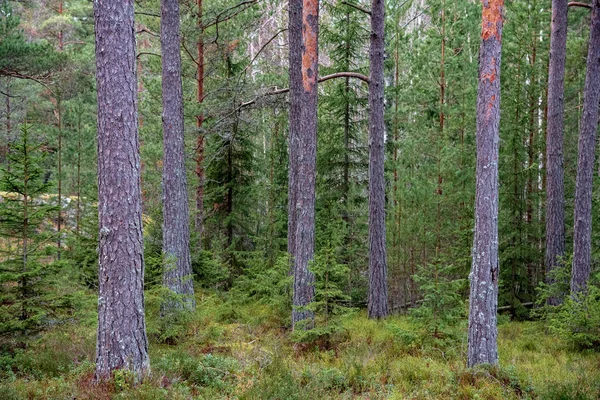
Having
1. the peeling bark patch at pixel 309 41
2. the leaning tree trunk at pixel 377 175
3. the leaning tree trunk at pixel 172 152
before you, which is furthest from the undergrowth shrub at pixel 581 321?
the leaning tree trunk at pixel 172 152

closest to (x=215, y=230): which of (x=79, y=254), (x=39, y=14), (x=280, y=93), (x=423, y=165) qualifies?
(x=79, y=254)

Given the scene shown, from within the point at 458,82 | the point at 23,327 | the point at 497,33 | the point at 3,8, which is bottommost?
the point at 23,327

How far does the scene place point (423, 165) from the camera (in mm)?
12523

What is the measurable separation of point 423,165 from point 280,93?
444 cm

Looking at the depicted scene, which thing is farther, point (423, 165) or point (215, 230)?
point (215, 230)

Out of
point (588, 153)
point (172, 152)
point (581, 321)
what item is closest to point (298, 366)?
point (172, 152)

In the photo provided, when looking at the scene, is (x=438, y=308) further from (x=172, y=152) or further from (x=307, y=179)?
(x=172, y=152)

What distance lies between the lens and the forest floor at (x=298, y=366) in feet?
17.7

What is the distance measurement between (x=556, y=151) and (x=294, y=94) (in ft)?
21.2

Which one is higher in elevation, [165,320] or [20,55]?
[20,55]

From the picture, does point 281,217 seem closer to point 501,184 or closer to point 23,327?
point 501,184

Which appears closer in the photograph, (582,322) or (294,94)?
(582,322)

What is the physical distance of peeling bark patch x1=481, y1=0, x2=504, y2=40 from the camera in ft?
22.0

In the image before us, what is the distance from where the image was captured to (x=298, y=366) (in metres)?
7.14
